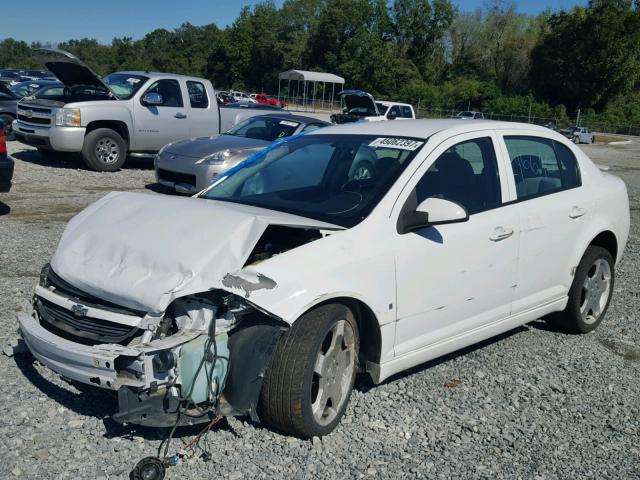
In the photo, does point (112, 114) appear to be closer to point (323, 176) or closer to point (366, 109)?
point (323, 176)

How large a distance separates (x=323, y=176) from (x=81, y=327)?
6.16 feet

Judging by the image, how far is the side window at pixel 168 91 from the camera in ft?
47.6

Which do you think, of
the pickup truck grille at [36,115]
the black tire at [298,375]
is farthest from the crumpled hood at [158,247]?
the pickup truck grille at [36,115]

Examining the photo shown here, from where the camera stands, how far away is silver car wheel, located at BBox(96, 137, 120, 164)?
1384cm

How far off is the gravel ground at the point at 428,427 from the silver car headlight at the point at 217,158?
511 cm

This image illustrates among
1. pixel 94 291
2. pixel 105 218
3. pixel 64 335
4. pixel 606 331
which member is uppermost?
pixel 105 218

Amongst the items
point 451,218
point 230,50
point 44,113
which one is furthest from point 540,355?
point 230,50

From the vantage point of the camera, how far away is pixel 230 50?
88750 mm

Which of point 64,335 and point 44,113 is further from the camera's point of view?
point 44,113

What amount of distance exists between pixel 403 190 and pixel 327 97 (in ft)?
232

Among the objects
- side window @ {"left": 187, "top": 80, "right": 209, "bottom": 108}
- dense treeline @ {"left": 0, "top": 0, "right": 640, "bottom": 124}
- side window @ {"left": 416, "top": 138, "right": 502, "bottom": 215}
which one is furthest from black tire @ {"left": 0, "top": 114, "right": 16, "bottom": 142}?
dense treeline @ {"left": 0, "top": 0, "right": 640, "bottom": 124}

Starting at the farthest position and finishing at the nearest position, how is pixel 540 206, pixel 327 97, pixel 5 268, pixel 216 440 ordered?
pixel 327 97 → pixel 5 268 → pixel 540 206 → pixel 216 440

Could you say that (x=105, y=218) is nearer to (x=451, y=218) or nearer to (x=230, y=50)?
(x=451, y=218)

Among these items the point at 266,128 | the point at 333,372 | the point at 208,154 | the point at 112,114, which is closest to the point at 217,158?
the point at 208,154
